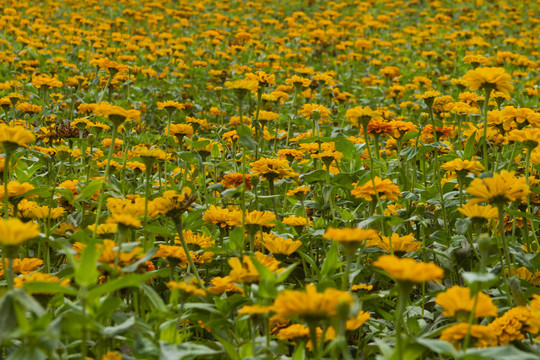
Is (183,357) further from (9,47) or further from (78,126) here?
(9,47)

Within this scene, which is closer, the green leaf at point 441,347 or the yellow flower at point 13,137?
the green leaf at point 441,347

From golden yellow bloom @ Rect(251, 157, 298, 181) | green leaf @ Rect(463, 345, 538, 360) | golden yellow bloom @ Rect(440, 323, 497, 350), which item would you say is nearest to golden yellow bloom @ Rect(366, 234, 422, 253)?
golden yellow bloom @ Rect(251, 157, 298, 181)

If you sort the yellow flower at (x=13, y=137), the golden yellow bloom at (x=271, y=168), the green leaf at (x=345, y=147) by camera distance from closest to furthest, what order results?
1. the yellow flower at (x=13, y=137)
2. the golden yellow bloom at (x=271, y=168)
3. the green leaf at (x=345, y=147)

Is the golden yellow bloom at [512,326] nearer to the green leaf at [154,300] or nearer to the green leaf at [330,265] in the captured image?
the green leaf at [330,265]

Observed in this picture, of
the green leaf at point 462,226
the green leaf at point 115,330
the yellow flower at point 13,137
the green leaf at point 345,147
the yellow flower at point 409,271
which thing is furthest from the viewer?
the green leaf at point 345,147

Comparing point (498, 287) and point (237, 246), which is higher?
point (237, 246)

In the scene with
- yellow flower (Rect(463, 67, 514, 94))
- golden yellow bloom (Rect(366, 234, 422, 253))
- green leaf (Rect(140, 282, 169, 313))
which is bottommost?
golden yellow bloom (Rect(366, 234, 422, 253))

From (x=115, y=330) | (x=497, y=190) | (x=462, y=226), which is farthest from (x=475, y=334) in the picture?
(x=115, y=330)

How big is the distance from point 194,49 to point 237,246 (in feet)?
19.1

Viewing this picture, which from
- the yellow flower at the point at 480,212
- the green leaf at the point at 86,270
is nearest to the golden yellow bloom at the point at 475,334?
the yellow flower at the point at 480,212

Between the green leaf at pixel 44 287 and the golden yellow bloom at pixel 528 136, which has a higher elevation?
the golden yellow bloom at pixel 528 136

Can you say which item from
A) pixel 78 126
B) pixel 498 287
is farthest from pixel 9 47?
pixel 498 287

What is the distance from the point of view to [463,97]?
2863 mm

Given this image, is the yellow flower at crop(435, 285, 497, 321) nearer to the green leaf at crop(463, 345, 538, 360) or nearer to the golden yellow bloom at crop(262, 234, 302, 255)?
the green leaf at crop(463, 345, 538, 360)
